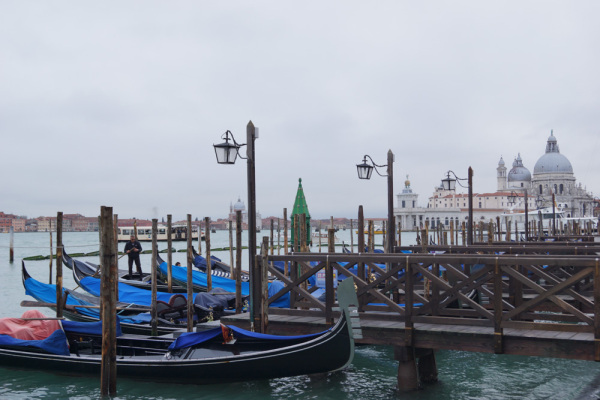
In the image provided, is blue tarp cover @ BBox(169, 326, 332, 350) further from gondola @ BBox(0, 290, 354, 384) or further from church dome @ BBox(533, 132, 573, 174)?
church dome @ BBox(533, 132, 573, 174)

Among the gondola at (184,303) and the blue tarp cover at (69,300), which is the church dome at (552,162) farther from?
the blue tarp cover at (69,300)

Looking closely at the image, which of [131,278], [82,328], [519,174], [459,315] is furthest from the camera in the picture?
[519,174]

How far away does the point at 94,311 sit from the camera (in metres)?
10.9

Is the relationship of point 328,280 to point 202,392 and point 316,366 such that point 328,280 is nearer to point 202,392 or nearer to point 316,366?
point 316,366

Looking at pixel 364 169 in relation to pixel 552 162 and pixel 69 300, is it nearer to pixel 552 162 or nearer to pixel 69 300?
pixel 69 300

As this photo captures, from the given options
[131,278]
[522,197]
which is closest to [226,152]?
[131,278]

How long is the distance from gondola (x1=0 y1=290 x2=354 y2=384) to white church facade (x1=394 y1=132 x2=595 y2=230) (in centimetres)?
8613

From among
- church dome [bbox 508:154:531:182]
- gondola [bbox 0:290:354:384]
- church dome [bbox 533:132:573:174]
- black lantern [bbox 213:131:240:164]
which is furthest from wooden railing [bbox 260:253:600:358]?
church dome [bbox 508:154:531:182]

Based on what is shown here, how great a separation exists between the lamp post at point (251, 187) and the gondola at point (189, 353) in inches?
21.4

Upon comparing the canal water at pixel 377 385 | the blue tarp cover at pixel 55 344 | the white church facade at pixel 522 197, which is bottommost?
the canal water at pixel 377 385

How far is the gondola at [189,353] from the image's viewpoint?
676 centimetres

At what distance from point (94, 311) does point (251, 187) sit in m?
4.38

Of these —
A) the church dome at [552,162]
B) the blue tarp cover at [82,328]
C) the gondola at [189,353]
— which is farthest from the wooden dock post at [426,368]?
the church dome at [552,162]

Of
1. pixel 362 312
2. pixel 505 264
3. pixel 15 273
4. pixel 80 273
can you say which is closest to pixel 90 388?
pixel 362 312
